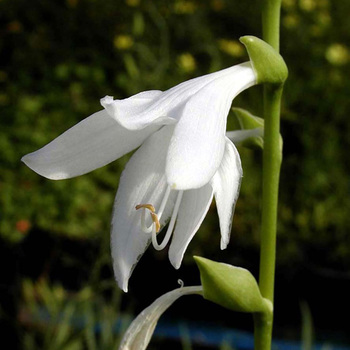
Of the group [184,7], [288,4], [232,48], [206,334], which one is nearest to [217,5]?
[184,7]

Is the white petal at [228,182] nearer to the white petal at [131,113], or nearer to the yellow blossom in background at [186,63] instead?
the white petal at [131,113]

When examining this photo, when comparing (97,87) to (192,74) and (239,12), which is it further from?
(239,12)

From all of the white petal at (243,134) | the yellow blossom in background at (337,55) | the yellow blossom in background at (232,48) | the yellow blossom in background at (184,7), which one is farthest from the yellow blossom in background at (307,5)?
the white petal at (243,134)

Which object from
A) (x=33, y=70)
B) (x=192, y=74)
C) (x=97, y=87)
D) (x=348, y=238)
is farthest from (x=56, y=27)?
(x=348, y=238)

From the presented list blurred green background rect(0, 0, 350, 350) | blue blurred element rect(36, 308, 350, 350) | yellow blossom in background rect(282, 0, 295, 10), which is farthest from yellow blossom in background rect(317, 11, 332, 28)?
blue blurred element rect(36, 308, 350, 350)

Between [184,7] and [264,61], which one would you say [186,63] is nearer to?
[184,7]

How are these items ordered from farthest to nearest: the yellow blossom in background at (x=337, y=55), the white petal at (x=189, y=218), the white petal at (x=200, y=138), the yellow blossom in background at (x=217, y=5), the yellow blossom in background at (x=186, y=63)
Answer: the yellow blossom in background at (x=217, y=5)
the yellow blossom in background at (x=337, y=55)
the yellow blossom in background at (x=186, y=63)
the white petal at (x=189, y=218)
the white petal at (x=200, y=138)
